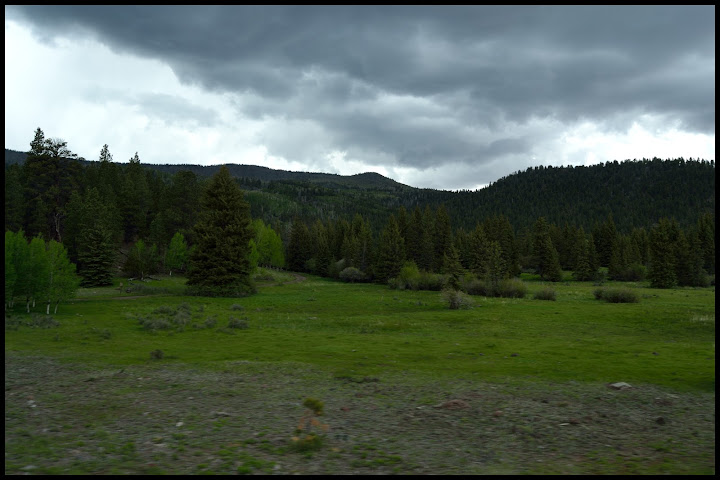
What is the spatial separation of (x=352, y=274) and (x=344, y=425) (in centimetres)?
8258

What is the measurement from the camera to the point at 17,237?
3281 centimetres

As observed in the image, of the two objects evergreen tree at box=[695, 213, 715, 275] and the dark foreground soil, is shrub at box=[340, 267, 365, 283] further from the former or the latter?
evergreen tree at box=[695, 213, 715, 275]

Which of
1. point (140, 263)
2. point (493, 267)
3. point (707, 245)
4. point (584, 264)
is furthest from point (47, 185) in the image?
point (707, 245)

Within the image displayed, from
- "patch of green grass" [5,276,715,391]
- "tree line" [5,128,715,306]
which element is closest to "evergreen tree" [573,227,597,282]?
"tree line" [5,128,715,306]

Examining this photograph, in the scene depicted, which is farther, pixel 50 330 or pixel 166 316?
pixel 166 316

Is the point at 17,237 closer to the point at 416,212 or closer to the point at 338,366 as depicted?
the point at 338,366

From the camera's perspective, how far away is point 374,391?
13.8m

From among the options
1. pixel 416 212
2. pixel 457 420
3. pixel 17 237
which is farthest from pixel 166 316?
pixel 416 212

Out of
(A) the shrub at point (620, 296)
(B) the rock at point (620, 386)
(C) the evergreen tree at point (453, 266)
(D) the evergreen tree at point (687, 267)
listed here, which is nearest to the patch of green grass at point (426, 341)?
(B) the rock at point (620, 386)

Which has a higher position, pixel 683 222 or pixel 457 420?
pixel 683 222

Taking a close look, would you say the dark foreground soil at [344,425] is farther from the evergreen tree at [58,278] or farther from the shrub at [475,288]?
the shrub at [475,288]

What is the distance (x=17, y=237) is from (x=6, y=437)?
1246 inches

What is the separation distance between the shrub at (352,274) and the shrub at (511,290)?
127ft

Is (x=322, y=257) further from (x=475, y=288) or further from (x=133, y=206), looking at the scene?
(x=475, y=288)
